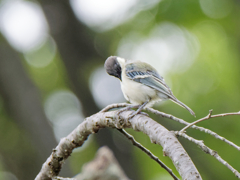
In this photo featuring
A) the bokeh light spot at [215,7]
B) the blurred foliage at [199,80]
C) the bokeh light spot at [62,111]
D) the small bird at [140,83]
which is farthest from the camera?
the bokeh light spot at [62,111]

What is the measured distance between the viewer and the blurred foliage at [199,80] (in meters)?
5.32

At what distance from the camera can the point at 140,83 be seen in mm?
2648

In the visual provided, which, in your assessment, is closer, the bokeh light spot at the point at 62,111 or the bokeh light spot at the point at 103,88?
the bokeh light spot at the point at 103,88

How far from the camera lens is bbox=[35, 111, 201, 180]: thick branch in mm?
1189

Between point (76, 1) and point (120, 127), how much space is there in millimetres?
5473

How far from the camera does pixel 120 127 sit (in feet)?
5.85

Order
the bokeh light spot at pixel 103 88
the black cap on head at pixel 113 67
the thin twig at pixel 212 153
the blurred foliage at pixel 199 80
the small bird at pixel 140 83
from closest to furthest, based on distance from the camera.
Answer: the thin twig at pixel 212 153 → the small bird at pixel 140 83 → the black cap on head at pixel 113 67 → the blurred foliage at pixel 199 80 → the bokeh light spot at pixel 103 88

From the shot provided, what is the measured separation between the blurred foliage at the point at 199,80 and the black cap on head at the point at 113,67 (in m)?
2.75

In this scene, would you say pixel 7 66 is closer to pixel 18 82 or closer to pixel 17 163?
pixel 18 82

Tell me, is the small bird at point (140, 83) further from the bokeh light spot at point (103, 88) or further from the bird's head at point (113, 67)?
the bokeh light spot at point (103, 88)

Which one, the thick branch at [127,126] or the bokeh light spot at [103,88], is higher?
the bokeh light spot at [103,88]

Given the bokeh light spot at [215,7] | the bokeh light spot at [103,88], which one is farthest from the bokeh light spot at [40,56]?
the bokeh light spot at [215,7]

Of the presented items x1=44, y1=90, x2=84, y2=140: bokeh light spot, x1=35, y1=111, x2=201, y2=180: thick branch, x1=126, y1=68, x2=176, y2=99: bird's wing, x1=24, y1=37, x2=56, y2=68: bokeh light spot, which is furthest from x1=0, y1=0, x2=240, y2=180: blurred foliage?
x1=35, y1=111, x2=201, y2=180: thick branch

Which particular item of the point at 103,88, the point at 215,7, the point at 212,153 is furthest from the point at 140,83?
the point at 215,7
